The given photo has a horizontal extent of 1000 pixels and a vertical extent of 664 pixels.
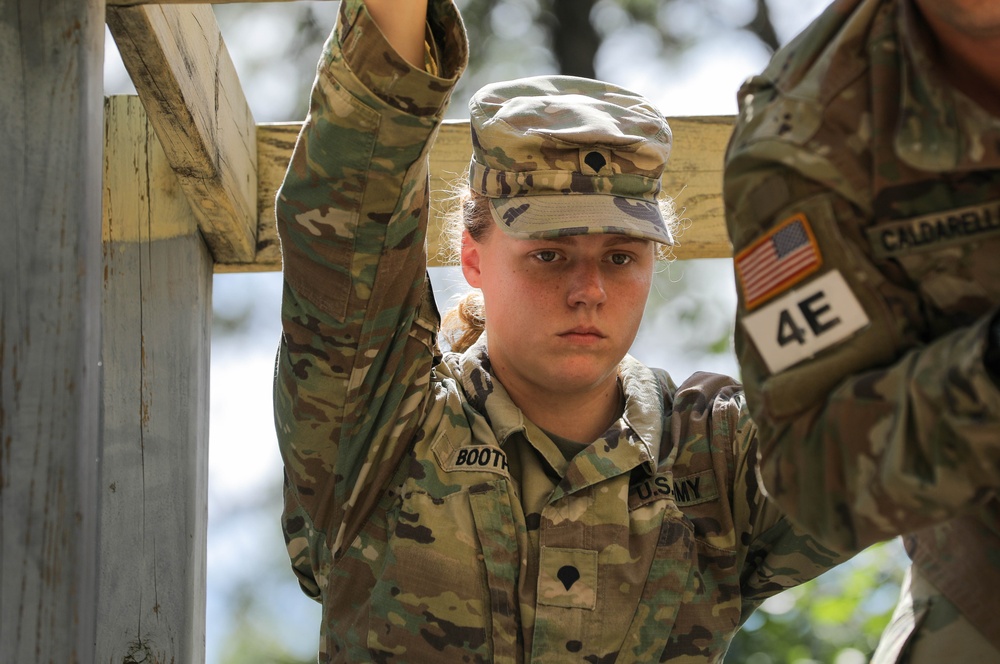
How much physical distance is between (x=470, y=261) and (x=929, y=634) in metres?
1.26

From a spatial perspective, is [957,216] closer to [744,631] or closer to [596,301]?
[596,301]

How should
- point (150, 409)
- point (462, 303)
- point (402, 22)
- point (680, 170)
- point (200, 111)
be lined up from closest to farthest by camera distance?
point (402, 22) → point (200, 111) → point (150, 409) → point (462, 303) → point (680, 170)

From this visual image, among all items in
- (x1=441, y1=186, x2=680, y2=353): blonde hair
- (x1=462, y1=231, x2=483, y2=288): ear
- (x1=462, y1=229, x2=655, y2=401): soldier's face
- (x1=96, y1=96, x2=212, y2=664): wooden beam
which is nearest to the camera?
A: (x1=462, y1=229, x2=655, y2=401): soldier's face

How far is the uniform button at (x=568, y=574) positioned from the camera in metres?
2.42

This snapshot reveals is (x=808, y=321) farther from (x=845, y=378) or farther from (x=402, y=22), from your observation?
(x=402, y=22)

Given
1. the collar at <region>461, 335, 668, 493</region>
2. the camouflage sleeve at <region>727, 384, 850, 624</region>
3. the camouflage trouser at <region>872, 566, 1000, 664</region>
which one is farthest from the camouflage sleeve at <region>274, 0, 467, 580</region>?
the camouflage trouser at <region>872, 566, 1000, 664</region>

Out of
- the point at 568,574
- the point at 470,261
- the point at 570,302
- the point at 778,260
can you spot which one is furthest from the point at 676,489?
the point at 778,260

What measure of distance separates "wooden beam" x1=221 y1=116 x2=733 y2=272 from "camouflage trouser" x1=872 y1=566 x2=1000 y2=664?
1512 millimetres

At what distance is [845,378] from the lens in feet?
5.32

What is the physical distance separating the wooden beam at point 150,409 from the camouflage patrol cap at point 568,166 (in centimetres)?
71

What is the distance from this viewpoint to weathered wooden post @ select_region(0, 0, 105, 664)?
1776 millimetres

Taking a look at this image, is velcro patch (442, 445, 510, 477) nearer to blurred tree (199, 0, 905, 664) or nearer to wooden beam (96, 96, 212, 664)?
wooden beam (96, 96, 212, 664)

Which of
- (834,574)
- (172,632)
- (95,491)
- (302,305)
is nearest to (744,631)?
(834,574)

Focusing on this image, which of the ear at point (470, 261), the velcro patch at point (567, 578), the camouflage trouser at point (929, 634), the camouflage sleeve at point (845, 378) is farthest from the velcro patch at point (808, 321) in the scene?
the ear at point (470, 261)
